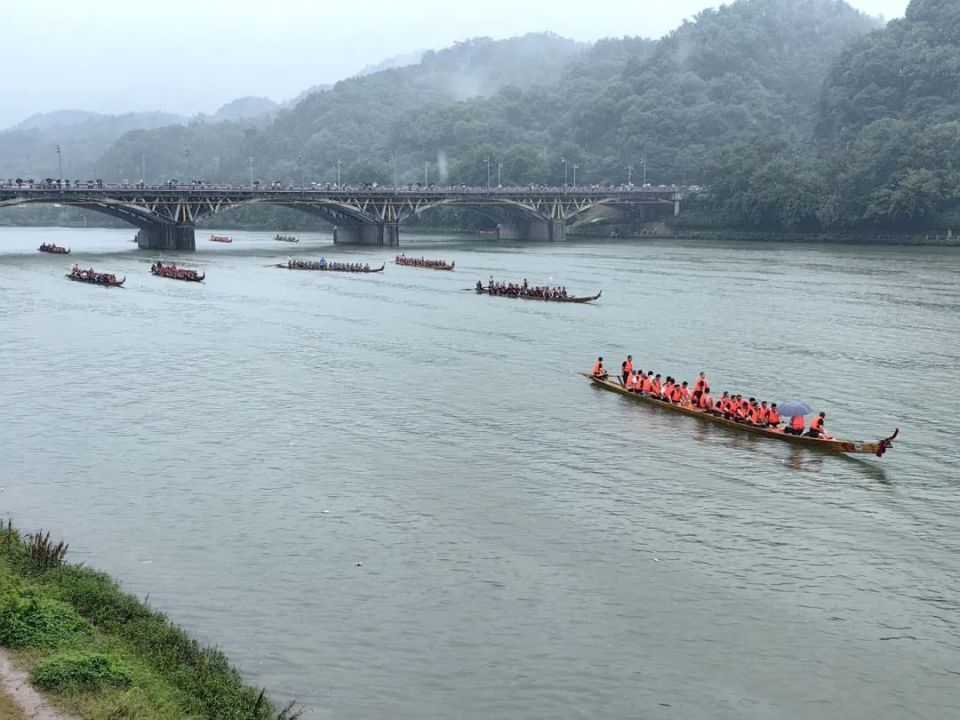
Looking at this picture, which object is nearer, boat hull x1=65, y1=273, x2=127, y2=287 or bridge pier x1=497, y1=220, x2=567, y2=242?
boat hull x1=65, y1=273, x2=127, y2=287

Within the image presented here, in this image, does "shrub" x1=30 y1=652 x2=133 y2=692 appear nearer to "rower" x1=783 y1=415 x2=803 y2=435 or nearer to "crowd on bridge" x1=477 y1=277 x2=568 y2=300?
"rower" x1=783 y1=415 x2=803 y2=435

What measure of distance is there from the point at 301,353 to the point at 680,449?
27.4 meters

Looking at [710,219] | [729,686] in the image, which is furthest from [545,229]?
[729,686]

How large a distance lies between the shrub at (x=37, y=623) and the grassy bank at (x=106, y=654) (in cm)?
2

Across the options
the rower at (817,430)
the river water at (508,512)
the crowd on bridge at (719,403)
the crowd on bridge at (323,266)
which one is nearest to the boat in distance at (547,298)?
the river water at (508,512)

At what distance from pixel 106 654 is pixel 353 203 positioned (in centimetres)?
13567

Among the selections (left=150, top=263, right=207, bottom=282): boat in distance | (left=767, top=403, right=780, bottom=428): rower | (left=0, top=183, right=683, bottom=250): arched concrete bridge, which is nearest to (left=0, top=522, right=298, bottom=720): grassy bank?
(left=767, top=403, right=780, bottom=428): rower

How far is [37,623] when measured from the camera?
1831cm

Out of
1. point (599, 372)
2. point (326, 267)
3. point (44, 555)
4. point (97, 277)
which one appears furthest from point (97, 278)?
point (44, 555)

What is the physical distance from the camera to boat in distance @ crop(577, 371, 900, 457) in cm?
3462

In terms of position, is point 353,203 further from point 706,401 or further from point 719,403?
point 719,403

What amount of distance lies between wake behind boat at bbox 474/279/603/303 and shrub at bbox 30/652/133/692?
217 feet

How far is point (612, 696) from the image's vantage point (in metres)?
19.6

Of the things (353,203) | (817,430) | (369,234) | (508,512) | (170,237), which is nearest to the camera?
(508,512)
